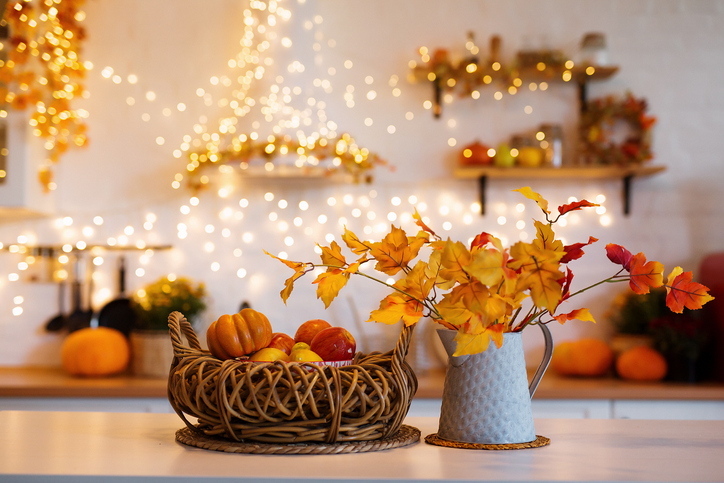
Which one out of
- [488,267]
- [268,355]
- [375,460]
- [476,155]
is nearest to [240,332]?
[268,355]

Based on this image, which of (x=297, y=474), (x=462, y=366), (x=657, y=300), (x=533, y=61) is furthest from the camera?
(x=533, y=61)

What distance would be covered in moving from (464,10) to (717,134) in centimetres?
106

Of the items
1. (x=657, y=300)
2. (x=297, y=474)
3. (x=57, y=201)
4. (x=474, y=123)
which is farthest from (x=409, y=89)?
(x=297, y=474)

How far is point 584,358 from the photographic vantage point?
7.47ft

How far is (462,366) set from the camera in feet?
2.81

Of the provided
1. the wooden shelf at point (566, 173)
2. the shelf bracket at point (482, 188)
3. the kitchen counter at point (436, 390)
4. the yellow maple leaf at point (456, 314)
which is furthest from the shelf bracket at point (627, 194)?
the yellow maple leaf at point (456, 314)

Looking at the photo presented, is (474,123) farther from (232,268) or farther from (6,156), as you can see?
(6,156)

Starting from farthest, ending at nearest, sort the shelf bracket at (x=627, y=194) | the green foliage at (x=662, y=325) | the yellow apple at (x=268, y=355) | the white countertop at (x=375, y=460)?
the shelf bracket at (x=627, y=194), the green foliage at (x=662, y=325), the yellow apple at (x=268, y=355), the white countertop at (x=375, y=460)

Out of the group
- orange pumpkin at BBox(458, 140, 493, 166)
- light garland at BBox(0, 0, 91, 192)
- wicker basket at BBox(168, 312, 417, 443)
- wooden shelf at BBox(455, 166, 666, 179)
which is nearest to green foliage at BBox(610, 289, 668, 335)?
wooden shelf at BBox(455, 166, 666, 179)

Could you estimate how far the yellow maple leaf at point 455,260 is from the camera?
0.74 meters

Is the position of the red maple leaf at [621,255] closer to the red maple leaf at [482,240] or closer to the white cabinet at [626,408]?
the red maple leaf at [482,240]

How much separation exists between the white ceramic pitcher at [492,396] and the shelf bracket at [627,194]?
5.89 feet

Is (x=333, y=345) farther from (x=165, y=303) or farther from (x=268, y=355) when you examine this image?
(x=165, y=303)

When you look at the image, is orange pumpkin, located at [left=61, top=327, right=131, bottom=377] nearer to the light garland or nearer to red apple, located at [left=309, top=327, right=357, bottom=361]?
the light garland
